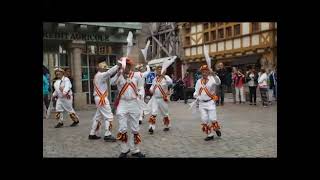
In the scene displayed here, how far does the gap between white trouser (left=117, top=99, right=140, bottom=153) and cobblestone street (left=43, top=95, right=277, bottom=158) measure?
0.32 meters

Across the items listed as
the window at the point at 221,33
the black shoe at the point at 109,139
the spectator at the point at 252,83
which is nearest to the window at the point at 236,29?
the window at the point at 221,33

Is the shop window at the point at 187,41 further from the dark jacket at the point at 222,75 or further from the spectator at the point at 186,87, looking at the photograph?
the dark jacket at the point at 222,75

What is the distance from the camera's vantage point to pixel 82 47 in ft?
55.7

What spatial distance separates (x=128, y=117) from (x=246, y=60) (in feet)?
55.7

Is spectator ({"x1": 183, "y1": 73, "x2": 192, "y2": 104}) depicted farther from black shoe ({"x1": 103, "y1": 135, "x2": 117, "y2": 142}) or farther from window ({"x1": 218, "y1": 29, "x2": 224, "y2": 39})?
black shoe ({"x1": 103, "y1": 135, "x2": 117, "y2": 142})

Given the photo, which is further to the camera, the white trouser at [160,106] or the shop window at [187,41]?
the shop window at [187,41]

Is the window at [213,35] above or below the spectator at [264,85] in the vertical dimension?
above

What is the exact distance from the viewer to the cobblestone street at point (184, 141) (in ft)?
25.6

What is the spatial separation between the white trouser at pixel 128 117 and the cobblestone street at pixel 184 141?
1.04 feet

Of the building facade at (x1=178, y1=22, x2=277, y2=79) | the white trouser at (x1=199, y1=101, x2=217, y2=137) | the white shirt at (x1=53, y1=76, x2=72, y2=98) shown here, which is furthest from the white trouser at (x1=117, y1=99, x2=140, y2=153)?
the building facade at (x1=178, y1=22, x2=277, y2=79)

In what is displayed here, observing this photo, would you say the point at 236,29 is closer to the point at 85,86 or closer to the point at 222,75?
the point at 222,75
